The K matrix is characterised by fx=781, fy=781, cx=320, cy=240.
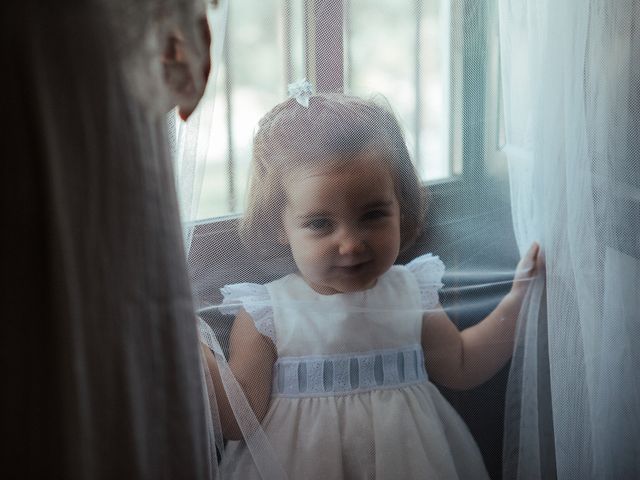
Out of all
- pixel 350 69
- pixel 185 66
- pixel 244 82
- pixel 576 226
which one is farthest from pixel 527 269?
pixel 185 66

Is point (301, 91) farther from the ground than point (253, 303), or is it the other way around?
point (301, 91)

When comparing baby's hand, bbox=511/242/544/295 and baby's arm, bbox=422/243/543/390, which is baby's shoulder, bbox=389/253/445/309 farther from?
baby's hand, bbox=511/242/544/295

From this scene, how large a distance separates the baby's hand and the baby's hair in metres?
0.31

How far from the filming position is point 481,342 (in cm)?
119

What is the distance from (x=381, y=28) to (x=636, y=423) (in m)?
0.73

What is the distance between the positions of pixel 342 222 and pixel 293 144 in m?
0.12

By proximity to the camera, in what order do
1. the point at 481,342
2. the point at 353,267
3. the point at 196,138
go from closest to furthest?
the point at 196,138
the point at 353,267
the point at 481,342

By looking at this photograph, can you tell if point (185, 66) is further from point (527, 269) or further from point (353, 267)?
point (527, 269)

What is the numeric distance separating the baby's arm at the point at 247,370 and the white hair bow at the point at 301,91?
0.29 metres

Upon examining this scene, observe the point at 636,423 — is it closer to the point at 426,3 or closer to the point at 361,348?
the point at 361,348

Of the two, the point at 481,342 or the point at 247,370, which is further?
the point at 481,342

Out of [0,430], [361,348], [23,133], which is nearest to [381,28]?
[361,348]

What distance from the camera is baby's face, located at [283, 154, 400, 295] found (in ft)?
3.33

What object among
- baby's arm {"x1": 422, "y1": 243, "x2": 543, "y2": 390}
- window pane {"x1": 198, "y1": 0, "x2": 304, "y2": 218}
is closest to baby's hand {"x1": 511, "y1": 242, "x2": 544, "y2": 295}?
baby's arm {"x1": 422, "y1": 243, "x2": 543, "y2": 390}
